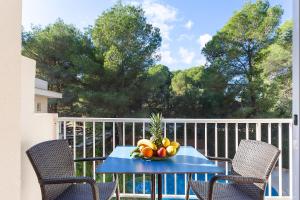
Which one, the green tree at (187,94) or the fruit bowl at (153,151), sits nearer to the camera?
the fruit bowl at (153,151)

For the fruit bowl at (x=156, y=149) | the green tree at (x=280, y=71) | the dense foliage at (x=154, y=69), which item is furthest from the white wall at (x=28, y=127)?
the green tree at (x=280, y=71)

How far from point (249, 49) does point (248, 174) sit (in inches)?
450

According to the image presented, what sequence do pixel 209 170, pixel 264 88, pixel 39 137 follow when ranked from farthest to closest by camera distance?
1. pixel 264 88
2. pixel 39 137
3. pixel 209 170

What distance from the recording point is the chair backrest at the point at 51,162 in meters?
2.06

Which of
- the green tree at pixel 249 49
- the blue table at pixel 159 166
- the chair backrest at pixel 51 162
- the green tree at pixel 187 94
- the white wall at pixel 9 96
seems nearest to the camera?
the white wall at pixel 9 96

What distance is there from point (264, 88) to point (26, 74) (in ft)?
38.1

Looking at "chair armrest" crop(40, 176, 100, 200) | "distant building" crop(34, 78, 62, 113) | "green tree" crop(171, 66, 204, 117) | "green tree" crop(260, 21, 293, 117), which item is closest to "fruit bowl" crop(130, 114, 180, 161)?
"chair armrest" crop(40, 176, 100, 200)

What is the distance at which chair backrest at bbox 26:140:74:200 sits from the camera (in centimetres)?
206

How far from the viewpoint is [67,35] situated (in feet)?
43.8

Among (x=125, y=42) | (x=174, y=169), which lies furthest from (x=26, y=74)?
(x=125, y=42)

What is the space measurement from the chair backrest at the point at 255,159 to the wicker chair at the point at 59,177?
41.9 inches

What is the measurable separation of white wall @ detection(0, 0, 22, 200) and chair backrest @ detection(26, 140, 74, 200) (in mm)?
837

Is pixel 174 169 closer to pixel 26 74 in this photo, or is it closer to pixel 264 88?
pixel 26 74

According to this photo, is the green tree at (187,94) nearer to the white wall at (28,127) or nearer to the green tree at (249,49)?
the green tree at (249,49)
